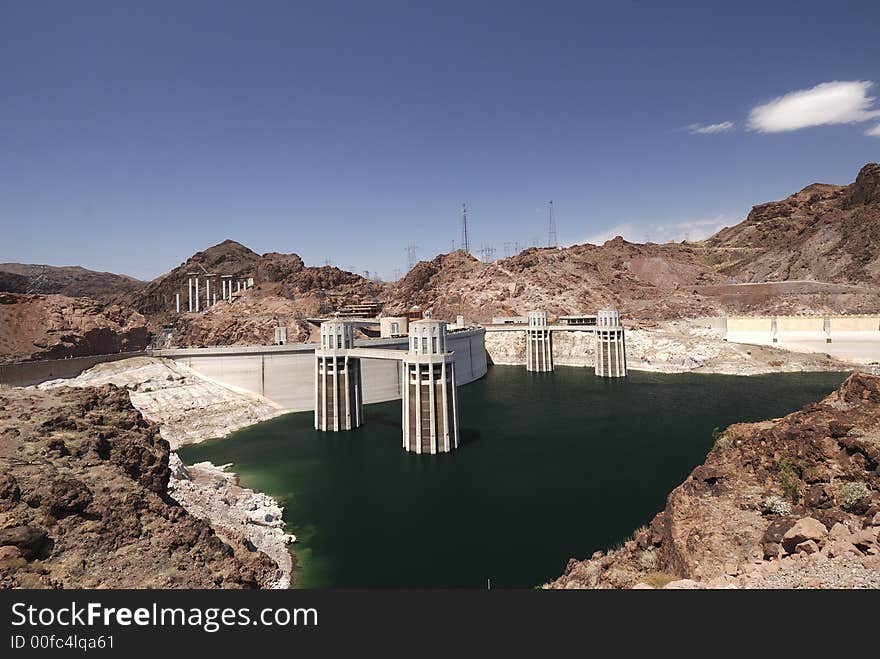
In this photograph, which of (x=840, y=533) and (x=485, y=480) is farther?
(x=485, y=480)

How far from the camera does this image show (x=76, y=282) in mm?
176125

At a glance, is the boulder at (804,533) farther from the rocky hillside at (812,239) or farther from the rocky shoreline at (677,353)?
the rocky hillside at (812,239)

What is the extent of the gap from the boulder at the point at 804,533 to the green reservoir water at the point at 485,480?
437 inches

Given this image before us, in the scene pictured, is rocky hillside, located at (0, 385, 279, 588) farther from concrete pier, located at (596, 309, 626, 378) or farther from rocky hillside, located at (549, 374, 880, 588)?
concrete pier, located at (596, 309, 626, 378)

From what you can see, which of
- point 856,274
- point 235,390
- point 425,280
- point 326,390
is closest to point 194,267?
point 425,280

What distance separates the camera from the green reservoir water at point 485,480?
20.5 metres

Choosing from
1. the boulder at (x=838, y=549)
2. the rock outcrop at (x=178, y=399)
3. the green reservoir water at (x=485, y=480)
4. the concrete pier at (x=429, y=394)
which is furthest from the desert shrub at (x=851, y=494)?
the rock outcrop at (x=178, y=399)

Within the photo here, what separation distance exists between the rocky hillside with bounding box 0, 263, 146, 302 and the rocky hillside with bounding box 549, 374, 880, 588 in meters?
172

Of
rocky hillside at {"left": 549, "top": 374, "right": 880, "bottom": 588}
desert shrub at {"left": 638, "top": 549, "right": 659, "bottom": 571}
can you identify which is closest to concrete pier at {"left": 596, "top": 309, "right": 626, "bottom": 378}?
rocky hillside at {"left": 549, "top": 374, "right": 880, "bottom": 588}

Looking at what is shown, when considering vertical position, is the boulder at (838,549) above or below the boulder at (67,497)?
below

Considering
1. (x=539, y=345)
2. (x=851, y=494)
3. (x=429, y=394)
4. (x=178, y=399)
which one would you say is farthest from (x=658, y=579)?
(x=539, y=345)

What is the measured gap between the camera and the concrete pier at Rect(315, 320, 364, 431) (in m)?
43.1

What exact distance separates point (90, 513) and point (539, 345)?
243 ft

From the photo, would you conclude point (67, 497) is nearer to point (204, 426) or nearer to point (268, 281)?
point (204, 426)
